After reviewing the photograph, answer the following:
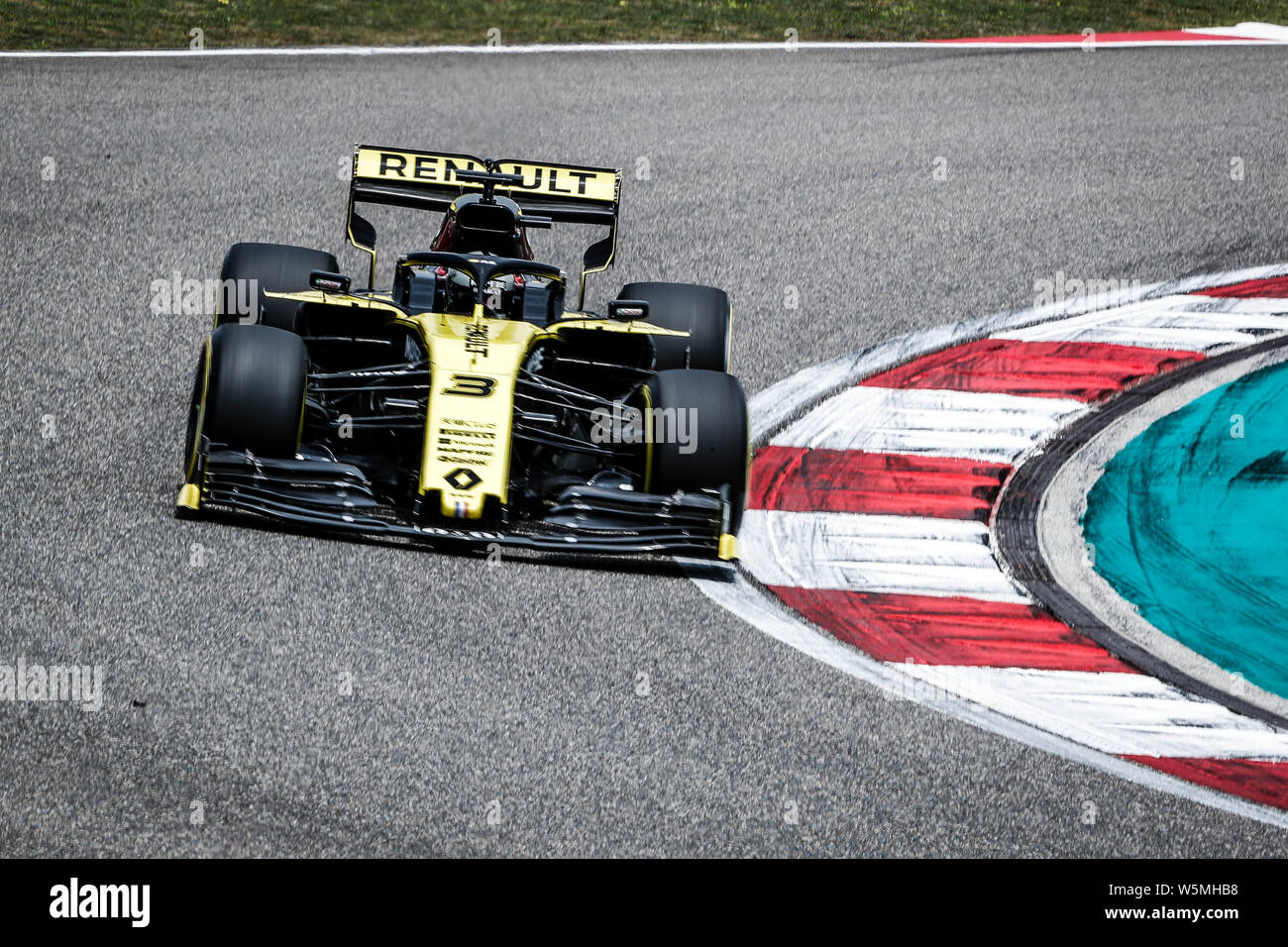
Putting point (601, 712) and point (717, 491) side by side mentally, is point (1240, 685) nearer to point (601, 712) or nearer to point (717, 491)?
point (717, 491)

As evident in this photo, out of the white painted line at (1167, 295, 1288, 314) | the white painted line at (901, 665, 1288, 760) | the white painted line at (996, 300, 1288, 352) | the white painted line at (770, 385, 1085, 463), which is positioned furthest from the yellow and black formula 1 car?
the white painted line at (1167, 295, 1288, 314)

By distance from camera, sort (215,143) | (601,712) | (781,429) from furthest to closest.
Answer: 1. (215,143)
2. (781,429)
3. (601,712)

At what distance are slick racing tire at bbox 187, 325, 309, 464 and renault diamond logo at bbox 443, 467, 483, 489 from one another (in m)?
0.66

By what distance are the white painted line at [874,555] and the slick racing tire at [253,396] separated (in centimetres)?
198

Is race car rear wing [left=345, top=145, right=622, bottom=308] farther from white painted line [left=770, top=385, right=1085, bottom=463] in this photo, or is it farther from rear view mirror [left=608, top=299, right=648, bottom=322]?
white painted line [left=770, top=385, right=1085, bottom=463]

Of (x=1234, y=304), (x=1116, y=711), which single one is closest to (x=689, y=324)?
(x=1116, y=711)

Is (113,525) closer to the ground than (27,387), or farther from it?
closer to the ground

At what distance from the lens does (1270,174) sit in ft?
39.1

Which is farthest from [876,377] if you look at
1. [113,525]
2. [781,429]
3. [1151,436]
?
[113,525]

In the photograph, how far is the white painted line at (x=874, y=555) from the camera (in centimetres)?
683

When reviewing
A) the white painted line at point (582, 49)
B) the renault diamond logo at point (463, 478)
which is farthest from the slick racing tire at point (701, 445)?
the white painted line at point (582, 49)

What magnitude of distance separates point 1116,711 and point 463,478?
8.21 ft
